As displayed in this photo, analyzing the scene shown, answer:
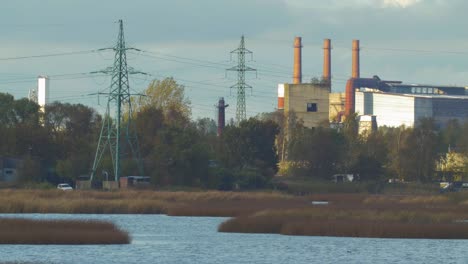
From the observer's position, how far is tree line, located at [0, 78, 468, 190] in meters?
A: 124

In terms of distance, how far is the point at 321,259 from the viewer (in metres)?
55.6

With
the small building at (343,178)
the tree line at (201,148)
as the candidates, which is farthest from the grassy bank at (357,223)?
the small building at (343,178)

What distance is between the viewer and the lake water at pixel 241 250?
54.5 m

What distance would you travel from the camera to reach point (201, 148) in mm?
125125

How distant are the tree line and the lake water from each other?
5207 cm

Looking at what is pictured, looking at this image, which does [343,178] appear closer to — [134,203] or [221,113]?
[221,113]

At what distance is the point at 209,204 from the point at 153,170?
93.5ft

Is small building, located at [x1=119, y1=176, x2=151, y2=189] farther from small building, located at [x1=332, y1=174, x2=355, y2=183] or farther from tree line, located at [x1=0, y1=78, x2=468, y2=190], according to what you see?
small building, located at [x1=332, y1=174, x2=355, y2=183]

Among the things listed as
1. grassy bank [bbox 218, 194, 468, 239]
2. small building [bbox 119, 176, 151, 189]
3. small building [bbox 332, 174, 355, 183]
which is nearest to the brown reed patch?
grassy bank [bbox 218, 194, 468, 239]

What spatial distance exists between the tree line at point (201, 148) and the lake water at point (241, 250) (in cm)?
5207

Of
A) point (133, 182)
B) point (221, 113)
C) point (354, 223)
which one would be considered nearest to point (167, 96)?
point (221, 113)

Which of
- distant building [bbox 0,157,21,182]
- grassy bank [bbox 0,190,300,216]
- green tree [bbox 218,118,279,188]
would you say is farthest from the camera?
green tree [bbox 218,118,279,188]

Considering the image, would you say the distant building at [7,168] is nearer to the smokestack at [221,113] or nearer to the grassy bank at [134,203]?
the grassy bank at [134,203]

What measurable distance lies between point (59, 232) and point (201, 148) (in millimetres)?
66170
